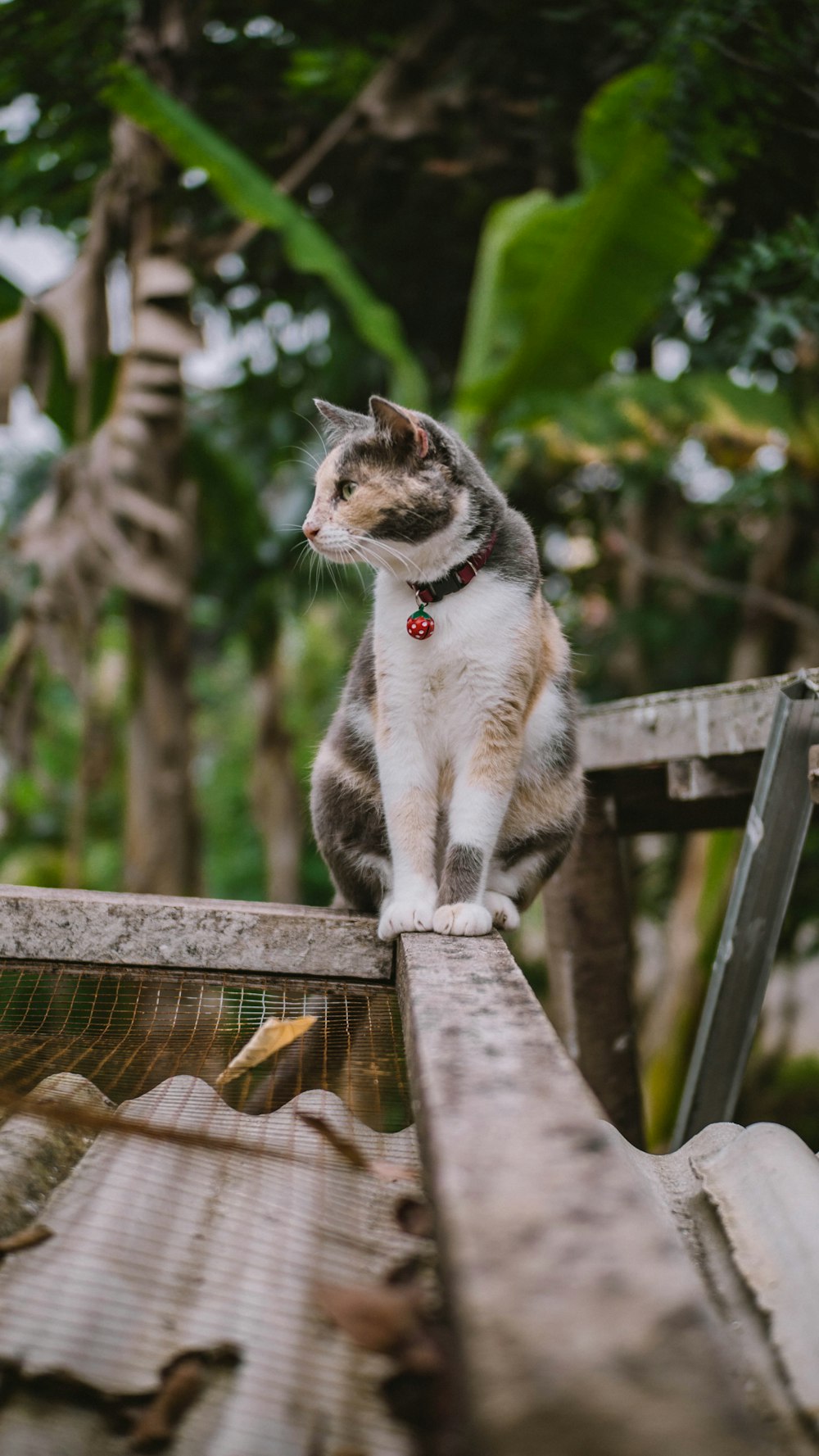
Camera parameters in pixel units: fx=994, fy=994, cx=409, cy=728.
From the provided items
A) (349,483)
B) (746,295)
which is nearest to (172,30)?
(746,295)

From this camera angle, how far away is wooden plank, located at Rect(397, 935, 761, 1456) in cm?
63

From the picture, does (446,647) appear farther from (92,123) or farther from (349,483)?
(92,123)

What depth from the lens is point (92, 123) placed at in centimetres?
500

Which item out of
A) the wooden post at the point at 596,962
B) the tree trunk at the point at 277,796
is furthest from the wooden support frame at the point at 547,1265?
the tree trunk at the point at 277,796

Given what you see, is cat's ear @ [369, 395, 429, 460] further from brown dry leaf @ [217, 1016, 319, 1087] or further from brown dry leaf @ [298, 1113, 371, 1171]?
brown dry leaf @ [298, 1113, 371, 1171]

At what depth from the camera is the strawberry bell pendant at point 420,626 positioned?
210 centimetres

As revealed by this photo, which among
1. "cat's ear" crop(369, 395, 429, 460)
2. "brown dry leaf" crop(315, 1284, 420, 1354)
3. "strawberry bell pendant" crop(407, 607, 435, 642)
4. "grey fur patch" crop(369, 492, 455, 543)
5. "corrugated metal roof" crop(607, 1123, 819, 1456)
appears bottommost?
"corrugated metal roof" crop(607, 1123, 819, 1456)

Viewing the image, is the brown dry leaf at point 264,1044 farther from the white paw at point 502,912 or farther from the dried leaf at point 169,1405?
the dried leaf at point 169,1405

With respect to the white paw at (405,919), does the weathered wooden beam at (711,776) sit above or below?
below

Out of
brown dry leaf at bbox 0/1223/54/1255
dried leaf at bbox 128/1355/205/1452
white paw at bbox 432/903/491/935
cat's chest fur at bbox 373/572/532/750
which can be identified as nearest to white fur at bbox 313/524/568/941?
cat's chest fur at bbox 373/572/532/750

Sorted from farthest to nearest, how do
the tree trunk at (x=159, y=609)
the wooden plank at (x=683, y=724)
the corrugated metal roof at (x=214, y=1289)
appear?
the tree trunk at (x=159, y=609)
the wooden plank at (x=683, y=724)
the corrugated metal roof at (x=214, y=1289)

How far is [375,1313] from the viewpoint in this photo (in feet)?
3.26

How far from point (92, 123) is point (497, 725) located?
179 inches

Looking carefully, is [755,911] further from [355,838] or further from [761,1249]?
[761,1249]
